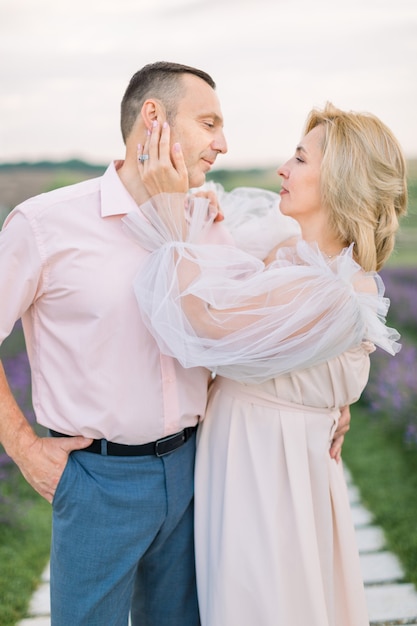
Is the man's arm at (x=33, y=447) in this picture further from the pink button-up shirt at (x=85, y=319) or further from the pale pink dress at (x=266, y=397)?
the pale pink dress at (x=266, y=397)

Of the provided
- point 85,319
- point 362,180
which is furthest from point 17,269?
point 362,180

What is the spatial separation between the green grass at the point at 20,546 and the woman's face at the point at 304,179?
76.8 inches

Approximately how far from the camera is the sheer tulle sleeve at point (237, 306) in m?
1.92

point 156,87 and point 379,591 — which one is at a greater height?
point 156,87

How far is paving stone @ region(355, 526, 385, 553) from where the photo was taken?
3.55 meters

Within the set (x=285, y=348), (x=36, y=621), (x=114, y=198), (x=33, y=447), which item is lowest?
(x=36, y=621)

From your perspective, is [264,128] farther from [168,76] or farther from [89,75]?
[168,76]

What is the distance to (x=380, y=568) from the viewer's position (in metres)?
3.35

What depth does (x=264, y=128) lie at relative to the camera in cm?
668

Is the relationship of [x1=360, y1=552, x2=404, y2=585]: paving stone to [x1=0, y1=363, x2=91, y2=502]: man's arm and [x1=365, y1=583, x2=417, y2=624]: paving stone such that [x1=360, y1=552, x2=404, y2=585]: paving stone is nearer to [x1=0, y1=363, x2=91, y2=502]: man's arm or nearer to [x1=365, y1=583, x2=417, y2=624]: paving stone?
[x1=365, y1=583, x2=417, y2=624]: paving stone

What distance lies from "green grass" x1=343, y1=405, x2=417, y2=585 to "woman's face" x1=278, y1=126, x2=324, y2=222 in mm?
1848

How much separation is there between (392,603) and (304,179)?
1.87m

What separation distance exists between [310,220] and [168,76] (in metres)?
0.58

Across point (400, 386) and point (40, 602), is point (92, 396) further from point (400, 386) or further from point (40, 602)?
point (400, 386)
